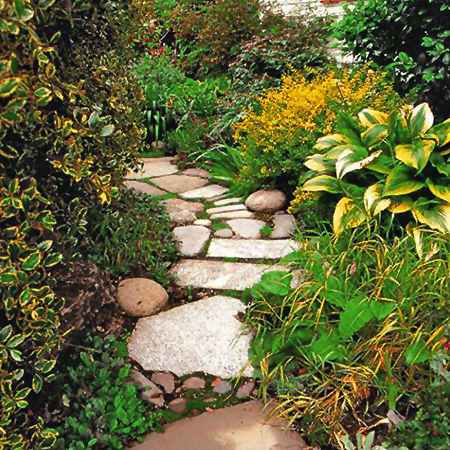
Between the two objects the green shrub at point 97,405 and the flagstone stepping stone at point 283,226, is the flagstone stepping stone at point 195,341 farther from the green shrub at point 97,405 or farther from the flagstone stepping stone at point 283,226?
the flagstone stepping stone at point 283,226

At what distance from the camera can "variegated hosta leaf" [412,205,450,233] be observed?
304 centimetres

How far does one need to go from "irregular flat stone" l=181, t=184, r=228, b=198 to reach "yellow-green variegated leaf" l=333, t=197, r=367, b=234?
156 cm

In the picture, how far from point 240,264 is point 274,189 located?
3.27ft

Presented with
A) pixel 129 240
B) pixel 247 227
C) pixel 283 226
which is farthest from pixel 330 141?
pixel 129 240

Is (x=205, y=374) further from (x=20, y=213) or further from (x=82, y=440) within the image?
(x=20, y=213)

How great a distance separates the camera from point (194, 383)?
2.60 m

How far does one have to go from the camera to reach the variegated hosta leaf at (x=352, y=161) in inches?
130

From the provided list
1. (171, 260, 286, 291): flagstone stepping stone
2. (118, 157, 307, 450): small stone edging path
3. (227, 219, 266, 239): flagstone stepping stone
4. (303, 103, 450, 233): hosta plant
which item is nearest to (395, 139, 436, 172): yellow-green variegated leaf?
(303, 103, 450, 233): hosta plant

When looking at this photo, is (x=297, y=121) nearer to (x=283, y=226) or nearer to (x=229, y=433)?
(x=283, y=226)

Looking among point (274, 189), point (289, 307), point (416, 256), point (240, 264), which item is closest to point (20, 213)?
point (289, 307)

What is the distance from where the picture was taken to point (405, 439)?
6.77 ft

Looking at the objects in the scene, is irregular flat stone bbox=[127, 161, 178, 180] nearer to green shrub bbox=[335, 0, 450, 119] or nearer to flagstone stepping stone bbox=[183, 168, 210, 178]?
flagstone stepping stone bbox=[183, 168, 210, 178]

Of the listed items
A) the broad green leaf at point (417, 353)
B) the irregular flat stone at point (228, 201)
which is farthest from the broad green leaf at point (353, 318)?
the irregular flat stone at point (228, 201)

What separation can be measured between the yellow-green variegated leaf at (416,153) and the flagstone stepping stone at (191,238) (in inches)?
54.2
